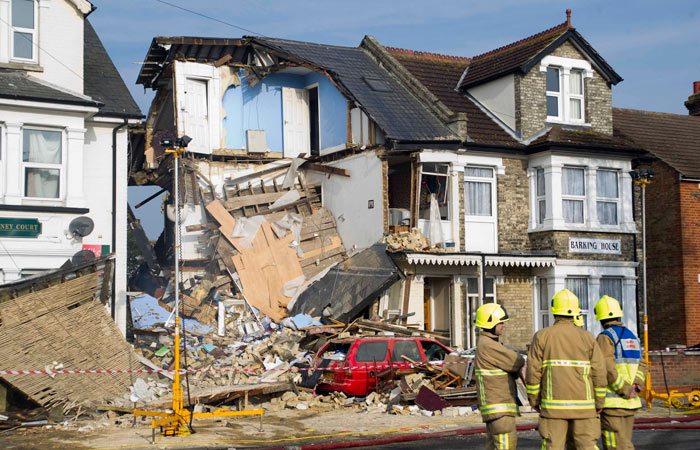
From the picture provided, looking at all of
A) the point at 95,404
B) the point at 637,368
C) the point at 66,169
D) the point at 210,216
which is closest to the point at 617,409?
the point at 637,368

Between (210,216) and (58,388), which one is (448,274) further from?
(58,388)

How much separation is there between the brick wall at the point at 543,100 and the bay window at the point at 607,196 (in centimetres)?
147

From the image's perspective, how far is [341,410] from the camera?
19438 millimetres

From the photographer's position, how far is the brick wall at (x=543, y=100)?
2861cm

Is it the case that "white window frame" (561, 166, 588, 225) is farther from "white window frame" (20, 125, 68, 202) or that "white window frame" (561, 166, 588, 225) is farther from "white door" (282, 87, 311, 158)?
"white window frame" (20, 125, 68, 202)

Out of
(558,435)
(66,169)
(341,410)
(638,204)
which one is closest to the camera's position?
(558,435)

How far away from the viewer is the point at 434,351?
21266 millimetres

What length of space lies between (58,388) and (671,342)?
64.2 ft

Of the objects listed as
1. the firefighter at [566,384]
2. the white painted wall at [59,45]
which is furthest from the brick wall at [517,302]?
the firefighter at [566,384]

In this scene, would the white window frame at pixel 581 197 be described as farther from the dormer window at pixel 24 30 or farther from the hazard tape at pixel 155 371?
the dormer window at pixel 24 30

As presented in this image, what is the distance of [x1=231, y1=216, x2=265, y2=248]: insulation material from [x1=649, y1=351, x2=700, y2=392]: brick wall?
10969 millimetres

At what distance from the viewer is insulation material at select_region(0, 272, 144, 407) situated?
1778cm

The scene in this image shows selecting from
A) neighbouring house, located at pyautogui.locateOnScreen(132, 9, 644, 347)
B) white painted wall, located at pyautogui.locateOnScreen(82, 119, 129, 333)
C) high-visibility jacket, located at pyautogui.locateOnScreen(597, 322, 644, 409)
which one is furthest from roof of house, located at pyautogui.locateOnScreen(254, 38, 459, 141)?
high-visibility jacket, located at pyautogui.locateOnScreen(597, 322, 644, 409)

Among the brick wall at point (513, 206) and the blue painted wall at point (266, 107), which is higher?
the blue painted wall at point (266, 107)
